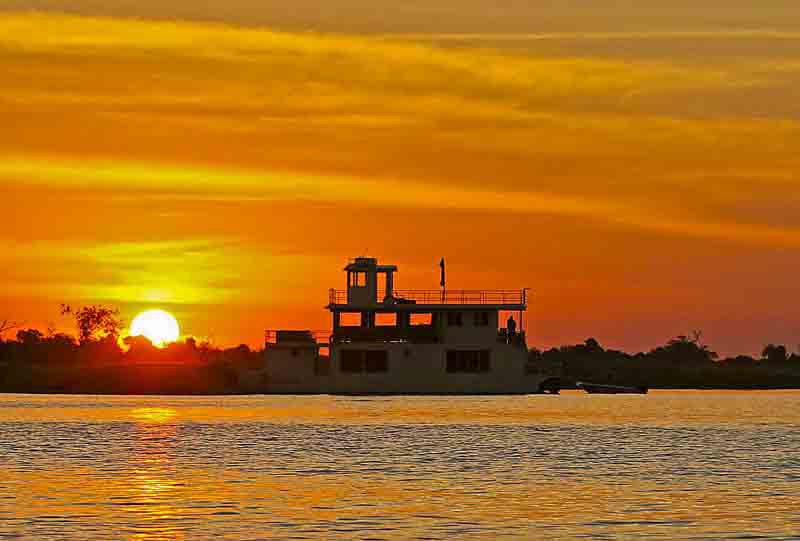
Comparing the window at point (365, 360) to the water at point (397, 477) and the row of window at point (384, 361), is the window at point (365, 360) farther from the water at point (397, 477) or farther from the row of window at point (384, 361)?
the water at point (397, 477)

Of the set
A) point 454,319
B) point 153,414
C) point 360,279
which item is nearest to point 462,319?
point 454,319

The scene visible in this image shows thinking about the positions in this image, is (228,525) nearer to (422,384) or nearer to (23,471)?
(23,471)

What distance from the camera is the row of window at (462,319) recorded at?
125125 millimetres

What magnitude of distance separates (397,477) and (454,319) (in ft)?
239

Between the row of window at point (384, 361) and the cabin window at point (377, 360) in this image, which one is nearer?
the row of window at point (384, 361)

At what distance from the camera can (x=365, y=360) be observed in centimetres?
12675

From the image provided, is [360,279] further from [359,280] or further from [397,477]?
[397,477]

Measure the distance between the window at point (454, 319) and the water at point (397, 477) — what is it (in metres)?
26.2

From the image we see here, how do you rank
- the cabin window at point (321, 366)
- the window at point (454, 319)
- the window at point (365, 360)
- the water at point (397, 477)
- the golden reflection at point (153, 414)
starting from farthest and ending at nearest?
the cabin window at point (321, 366) < the window at point (365, 360) < the window at point (454, 319) < the golden reflection at point (153, 414) < the water at point (397, 477)

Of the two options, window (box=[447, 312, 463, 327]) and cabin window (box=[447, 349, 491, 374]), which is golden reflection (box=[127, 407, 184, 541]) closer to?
window (box=[447, 312, 463, 327])

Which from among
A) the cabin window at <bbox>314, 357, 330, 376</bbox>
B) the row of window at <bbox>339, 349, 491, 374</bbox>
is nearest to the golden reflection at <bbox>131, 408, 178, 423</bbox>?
the row of window at <bbox>339, 349, 491, 374</bbox>

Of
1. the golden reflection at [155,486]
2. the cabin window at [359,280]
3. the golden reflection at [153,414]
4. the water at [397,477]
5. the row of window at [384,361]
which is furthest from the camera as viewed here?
the cabin window at [359,280]

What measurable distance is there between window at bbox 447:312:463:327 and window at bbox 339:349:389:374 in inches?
222

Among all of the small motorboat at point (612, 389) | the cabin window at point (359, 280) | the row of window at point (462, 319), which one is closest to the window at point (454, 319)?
the row of window at point (462, 319)
